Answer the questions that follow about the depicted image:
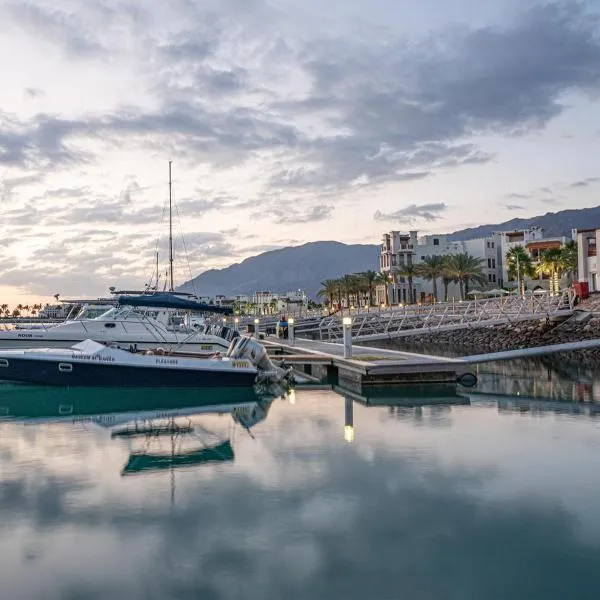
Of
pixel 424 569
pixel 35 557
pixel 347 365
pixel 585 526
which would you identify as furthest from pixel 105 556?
pixel 347 365

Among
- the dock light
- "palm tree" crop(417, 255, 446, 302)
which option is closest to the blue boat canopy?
the dock light

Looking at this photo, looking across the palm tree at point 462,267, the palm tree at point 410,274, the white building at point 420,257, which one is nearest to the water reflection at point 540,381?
the palm tree at point 462,267

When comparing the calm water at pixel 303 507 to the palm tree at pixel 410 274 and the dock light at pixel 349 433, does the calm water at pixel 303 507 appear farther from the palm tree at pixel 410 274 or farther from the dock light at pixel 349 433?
the palm tree at pixel 410 274

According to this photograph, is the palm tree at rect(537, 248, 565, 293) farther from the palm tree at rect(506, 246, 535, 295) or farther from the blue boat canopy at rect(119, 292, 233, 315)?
the blue boat canopy at rect(119, 292, 233, 315)

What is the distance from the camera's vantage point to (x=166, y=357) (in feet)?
81.3

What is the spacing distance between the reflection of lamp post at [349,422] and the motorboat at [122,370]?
154 inches

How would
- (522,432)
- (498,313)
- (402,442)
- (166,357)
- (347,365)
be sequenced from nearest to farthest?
1. (402,442)
2. (522,432)
3. (166,357)
4. (347,365)
5. (498,313)

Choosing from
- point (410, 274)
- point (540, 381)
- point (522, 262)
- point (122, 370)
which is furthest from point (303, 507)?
point (522, 262)

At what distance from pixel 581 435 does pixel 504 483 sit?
211 inches

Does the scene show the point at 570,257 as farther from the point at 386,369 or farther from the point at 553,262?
the point at 386,369

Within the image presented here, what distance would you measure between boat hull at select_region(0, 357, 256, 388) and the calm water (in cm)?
464

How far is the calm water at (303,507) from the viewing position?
8.12 m

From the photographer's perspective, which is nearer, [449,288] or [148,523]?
[148,523]

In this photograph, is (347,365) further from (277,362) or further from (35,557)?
(35,557)
